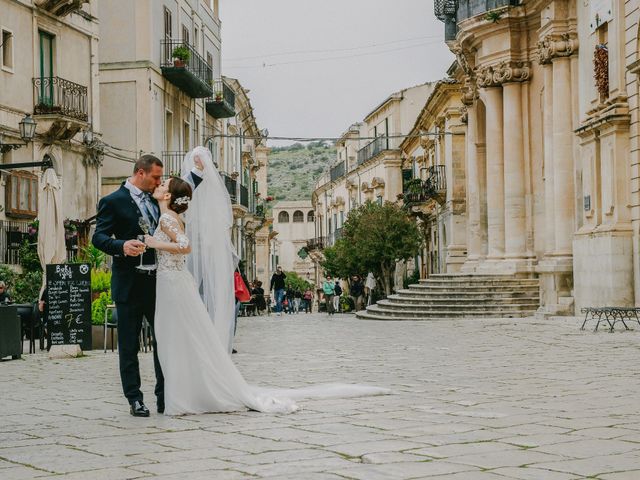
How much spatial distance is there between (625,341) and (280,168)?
502 feet

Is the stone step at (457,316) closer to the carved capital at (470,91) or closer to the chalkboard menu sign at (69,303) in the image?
the carved capital at (470,91)

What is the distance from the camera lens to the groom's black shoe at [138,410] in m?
7.91

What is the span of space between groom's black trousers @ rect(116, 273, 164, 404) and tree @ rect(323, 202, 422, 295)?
3764 cm

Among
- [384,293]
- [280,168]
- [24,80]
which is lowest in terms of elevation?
[384,293]

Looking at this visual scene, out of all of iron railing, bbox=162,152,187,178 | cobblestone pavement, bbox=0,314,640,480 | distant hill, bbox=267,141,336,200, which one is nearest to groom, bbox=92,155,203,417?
cobblestone pavement, bbox=0,314,640,480

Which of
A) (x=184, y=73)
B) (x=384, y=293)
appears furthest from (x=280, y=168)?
(x=184, y=73)

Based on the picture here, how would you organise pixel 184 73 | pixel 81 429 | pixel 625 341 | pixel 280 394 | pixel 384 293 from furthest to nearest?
pixel 384 293, pixel 184 73, pixel 625 341, pixel 280 394, pixel 81 429

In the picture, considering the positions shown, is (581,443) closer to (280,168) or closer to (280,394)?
(280,394)

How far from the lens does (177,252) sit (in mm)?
8117

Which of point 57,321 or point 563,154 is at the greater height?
point 563,154

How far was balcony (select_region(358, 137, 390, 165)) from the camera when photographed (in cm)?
6669

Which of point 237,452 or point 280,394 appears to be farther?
point 280,394

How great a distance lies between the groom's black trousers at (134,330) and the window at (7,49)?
1789 cm

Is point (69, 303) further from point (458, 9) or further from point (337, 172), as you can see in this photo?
point (337, 172)
